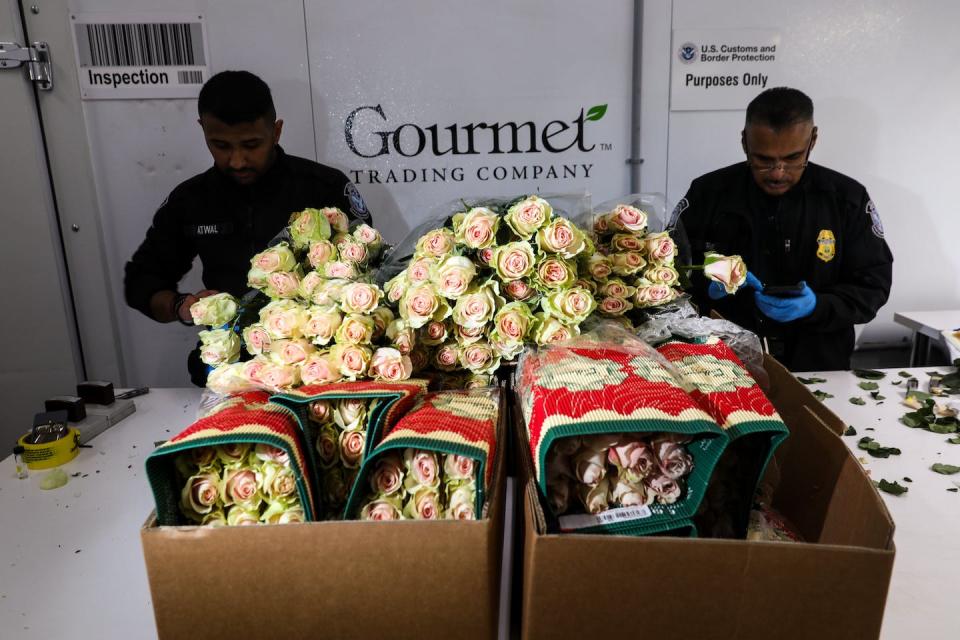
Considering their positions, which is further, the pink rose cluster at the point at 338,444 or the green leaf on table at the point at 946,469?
the green leaf on table at the point at 946,469

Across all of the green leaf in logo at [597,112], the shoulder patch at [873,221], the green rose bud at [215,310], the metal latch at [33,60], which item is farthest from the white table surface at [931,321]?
the metal latch at [33,60]

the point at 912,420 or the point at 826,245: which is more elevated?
the point at 826,245

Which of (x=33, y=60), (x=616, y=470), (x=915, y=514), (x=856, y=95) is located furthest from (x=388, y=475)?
(x=856, y=95)

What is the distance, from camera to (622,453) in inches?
30.1

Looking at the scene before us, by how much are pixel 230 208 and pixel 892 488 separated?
2.37m

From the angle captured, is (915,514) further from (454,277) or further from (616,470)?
(454,277)

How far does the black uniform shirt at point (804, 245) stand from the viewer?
2463 mm

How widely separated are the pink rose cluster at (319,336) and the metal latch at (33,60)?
2.37m

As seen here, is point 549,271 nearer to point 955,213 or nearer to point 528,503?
point 528,503

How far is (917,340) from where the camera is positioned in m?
2.88

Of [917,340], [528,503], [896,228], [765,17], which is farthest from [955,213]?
[528,503]

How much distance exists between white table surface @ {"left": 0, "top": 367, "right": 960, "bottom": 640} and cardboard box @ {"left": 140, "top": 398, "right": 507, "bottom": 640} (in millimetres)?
295

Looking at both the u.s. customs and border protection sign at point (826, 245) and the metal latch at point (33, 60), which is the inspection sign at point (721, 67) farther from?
the metal latch at point (33, 60)

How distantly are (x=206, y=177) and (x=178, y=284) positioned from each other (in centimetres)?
59
